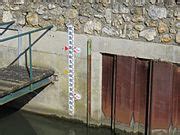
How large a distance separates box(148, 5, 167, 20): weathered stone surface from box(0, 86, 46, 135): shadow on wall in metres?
2.36

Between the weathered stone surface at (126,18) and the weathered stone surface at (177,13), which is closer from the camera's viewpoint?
the weathered stone surface at (177,13)

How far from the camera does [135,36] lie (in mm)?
7090

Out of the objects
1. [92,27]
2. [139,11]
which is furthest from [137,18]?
[92,27]

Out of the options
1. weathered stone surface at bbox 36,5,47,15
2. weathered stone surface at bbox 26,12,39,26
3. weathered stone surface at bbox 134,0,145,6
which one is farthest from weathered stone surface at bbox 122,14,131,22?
weathered stone surface at bbox 26,12,39,26

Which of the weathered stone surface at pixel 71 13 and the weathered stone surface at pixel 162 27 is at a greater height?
the weathered stone surface at pixel 71 13

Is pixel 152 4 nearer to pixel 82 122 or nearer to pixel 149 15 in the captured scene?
pixel 149 15

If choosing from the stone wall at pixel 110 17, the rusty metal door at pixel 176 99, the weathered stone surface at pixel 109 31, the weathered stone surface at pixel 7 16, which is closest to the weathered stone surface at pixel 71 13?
the stone wall at pixel 110 17

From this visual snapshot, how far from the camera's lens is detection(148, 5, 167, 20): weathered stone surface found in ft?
22.3

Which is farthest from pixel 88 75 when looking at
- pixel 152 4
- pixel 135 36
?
pixel 152 4

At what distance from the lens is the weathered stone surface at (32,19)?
7789mm

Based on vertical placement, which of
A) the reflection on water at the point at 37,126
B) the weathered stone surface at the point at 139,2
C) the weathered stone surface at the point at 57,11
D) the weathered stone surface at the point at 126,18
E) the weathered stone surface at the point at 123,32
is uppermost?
the weathered stone surface at the point at 139,2

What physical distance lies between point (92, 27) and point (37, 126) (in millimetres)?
1993

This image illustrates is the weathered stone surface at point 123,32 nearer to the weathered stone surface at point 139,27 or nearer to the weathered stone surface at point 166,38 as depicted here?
the weathered stone surface at point 139,27

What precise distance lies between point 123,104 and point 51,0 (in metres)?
1.97
